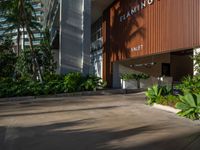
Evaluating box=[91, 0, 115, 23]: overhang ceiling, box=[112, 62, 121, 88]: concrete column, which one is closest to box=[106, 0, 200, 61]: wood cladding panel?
box=[91, 0, 115, 23]: overhang ceiling

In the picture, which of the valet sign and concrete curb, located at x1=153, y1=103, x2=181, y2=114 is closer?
concrete curb, located at x1=153, y1=103, x2=181, y2=114

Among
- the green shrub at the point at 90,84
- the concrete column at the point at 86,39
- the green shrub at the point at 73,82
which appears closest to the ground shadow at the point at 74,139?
the green shrub at the point at 73,82

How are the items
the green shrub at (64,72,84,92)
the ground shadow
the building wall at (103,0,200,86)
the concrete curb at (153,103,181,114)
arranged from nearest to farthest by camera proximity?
the ground shadow
the concrete curb at (153,103,181,114)
the building wall at (103,0,200,86)
the green shrub at (64,72,84,92)

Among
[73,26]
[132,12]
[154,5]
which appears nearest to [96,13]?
[73,26]

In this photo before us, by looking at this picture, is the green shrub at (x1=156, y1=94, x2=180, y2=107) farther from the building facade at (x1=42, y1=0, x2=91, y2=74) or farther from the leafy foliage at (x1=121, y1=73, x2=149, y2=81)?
the building facade at (x1=42, y1=0, x2=91, y2=74)

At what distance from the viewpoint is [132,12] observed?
2380cm

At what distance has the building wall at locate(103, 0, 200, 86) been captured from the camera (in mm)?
16150

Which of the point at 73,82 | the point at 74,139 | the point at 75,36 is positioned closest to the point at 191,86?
the point at 74,139

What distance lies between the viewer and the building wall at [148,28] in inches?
636

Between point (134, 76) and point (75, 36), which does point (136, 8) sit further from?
point (134, 76)

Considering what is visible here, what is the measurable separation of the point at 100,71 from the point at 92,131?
81.3 ft

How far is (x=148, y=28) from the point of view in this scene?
20.8m

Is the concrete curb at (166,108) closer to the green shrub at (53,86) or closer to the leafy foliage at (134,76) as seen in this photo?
the green shrub at (53,86)

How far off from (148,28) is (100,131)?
40.7 feet
